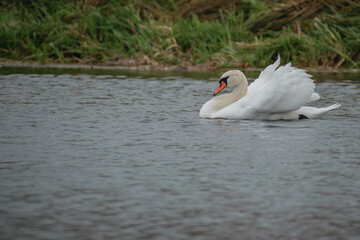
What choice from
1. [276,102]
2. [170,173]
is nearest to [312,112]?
[276,102]

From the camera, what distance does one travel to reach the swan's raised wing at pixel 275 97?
850 cm

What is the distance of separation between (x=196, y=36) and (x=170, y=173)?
11431mm

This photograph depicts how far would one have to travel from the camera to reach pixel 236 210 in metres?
4.52

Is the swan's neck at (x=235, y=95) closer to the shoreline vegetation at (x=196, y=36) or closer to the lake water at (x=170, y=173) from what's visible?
the lake water at (x=170, y=173)

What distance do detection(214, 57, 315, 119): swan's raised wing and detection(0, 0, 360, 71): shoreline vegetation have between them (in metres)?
6.80

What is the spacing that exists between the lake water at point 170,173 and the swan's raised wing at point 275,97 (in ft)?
0.53

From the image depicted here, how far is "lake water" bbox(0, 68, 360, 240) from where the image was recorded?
422 centimetres

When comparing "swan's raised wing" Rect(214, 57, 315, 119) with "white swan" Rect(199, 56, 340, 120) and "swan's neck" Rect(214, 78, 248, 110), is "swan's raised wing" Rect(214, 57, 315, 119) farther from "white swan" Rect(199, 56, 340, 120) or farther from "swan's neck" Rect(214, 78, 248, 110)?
"swan's neck" Rect(214, 78, 248, 110)

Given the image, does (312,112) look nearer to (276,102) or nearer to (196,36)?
(276,102)

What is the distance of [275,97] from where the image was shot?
8492 mm

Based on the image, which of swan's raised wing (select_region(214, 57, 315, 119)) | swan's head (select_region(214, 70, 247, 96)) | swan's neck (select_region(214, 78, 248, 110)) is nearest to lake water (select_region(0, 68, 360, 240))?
swan's raised wing (select_region(214, 57, 315, 119))

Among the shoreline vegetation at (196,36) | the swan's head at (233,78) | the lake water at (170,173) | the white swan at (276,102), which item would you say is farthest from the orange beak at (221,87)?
the shoreline vegetation at (196,36)

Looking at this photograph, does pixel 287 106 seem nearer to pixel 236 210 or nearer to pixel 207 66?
pixel 236 210

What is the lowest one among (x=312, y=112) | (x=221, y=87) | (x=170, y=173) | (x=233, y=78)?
(x=312, y=112)
